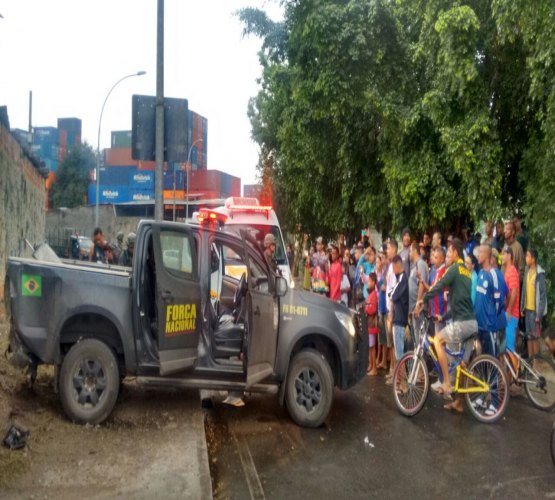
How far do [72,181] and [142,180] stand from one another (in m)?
9.85

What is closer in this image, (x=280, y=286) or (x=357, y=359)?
(x=280, y=286)

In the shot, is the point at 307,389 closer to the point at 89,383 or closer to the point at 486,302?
the point at 89,383

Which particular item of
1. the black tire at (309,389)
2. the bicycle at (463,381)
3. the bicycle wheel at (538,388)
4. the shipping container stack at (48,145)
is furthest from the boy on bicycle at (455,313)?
the shipping container stack at (48,145)

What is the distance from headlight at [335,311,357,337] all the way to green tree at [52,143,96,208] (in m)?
76.8

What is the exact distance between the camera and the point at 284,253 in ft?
52.9

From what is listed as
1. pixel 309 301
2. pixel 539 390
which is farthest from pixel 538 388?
pixel 309 301

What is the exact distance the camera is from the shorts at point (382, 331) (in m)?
10.9

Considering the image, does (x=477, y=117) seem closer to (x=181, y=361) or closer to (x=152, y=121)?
(x=152, y=121)

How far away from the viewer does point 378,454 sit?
6742mm

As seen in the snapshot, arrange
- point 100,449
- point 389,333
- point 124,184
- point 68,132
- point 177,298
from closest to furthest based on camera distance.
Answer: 1. point 100,449
2. point 177,298
3. point 389,333
4. point 124,184
5. point 68,132

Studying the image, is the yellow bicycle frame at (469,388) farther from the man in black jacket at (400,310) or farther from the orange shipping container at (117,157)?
the orange shipping container at (117,157)

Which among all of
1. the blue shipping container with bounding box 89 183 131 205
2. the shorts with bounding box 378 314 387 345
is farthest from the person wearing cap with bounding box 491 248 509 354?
the blue shipping container with bounding box 89 183 131 205

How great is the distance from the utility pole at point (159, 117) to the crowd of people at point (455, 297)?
3432 millimetres

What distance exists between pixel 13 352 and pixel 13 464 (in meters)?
1.86
